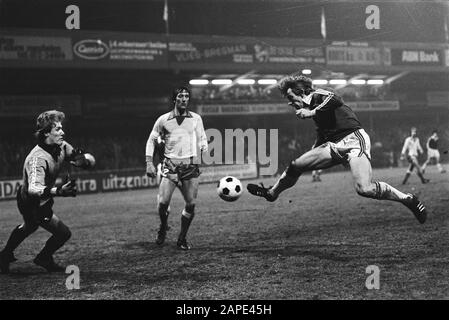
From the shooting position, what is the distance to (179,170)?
693 cm

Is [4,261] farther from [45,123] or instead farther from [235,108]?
[235,108]

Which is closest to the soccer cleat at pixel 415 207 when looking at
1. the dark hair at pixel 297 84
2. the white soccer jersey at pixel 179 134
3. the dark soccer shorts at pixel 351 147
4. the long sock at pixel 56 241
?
the dark soccer shorts at pixel 351 147

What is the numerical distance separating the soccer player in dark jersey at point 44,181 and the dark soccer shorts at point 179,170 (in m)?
1.40

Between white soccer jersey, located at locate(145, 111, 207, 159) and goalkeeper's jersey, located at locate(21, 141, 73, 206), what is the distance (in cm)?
143

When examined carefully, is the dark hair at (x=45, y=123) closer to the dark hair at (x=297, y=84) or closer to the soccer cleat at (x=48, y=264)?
the soccer cleat at (x=48, y=264)

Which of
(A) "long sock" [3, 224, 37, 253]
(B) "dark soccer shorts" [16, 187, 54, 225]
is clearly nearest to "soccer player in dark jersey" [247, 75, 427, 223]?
(B) "dark soccer shorts" [16, 187, 54, 225]

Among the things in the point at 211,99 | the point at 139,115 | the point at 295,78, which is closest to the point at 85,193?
Result: the point at 139,115

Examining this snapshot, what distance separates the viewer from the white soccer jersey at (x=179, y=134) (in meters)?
6.96

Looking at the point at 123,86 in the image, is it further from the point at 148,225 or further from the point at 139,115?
the point at 148,225

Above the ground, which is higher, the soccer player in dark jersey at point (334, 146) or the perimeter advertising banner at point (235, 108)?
the perimeter advertising banner at point (235, 108)

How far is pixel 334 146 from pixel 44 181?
3449 mm

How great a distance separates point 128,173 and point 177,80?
5203 millimetres

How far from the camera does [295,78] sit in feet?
21.8

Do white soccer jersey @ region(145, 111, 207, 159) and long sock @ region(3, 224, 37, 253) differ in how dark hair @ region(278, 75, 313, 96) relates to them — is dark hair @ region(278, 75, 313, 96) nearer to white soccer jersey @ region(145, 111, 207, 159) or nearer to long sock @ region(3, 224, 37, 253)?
white soccer jersey @ region(145, 111, 207, 159)
